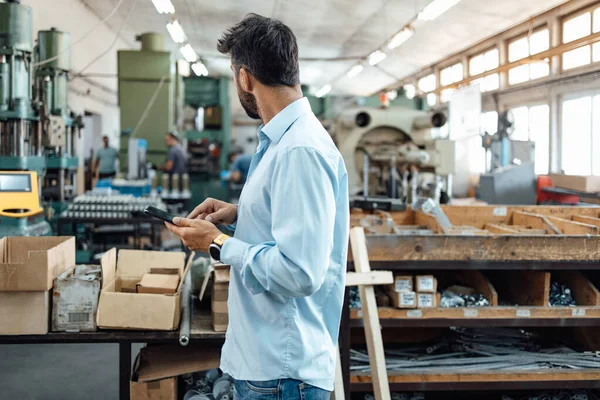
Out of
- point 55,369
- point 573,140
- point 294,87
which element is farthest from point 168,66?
point 294,87

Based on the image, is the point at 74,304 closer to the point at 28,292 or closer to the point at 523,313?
the point at 28,292

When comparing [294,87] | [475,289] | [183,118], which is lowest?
[475,289]

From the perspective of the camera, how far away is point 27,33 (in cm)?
379

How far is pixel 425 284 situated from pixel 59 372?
2.06 meters

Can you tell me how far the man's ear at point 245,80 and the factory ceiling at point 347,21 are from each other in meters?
4.55

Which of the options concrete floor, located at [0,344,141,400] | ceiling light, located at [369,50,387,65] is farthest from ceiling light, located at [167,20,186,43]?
concrete floor, located at [0,344,141,400]

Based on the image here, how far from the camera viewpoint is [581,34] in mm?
7359

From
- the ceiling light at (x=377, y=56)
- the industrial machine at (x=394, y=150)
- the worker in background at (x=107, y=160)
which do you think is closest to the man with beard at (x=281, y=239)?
the industrial machine at (x=394, y=150)

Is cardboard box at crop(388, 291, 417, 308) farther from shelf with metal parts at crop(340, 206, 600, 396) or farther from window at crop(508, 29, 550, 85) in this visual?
window at crop(508, 29, 550, 85)

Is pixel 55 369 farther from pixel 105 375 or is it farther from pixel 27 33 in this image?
pixel 27 33

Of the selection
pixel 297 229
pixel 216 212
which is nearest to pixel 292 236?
pixel 297 229

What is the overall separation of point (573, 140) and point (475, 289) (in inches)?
221

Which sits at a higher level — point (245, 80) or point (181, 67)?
point (181, 67)

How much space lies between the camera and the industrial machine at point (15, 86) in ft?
12.2
